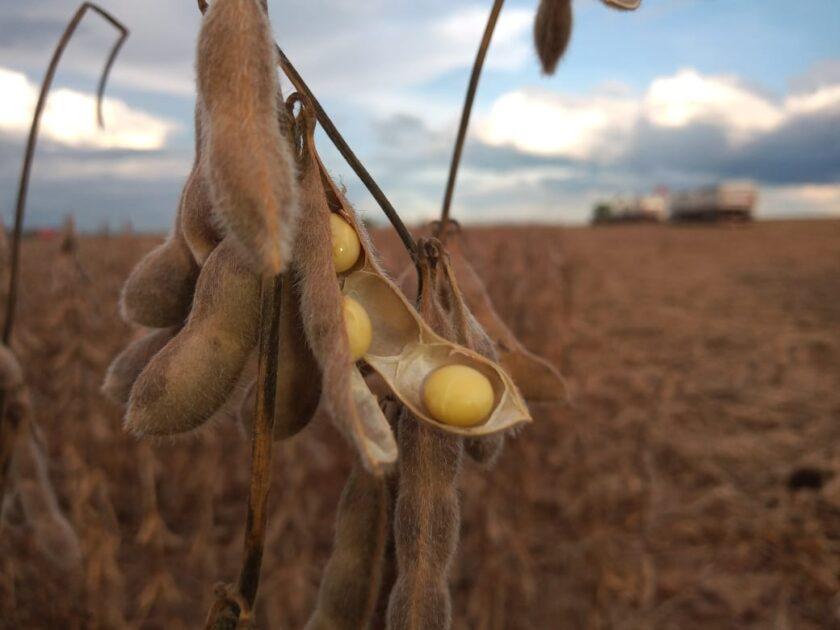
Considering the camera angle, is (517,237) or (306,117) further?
(517,237)

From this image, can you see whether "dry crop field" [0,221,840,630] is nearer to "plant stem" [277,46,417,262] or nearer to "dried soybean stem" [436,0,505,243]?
"plant stem" [277,46,417,262]

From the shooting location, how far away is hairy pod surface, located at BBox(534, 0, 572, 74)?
3.39 feet

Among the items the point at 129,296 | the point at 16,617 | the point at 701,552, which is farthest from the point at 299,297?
the point at 701,552

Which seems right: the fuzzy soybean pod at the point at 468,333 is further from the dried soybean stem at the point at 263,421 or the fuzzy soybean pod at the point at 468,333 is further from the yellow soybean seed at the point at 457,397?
the dried soybean stem at the point at 263,421

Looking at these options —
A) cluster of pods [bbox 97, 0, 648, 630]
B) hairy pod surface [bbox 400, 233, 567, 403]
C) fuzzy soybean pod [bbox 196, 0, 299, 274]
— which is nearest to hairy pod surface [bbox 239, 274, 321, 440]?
cluster of pods [bbox 97, 0, 648, 630]

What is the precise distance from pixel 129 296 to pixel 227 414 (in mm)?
163

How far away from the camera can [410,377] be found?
652 mm

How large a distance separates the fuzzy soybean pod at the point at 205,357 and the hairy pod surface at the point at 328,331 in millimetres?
50

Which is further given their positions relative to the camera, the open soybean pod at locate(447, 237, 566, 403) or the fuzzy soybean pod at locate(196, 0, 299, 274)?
the open soybean pod at locate(447, 237, 566, 403)

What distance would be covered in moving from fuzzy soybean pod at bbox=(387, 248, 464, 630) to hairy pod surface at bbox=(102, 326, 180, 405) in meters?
0.27

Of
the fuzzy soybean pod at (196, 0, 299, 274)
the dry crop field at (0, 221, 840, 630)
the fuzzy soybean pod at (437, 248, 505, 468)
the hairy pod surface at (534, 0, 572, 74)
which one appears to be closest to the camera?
the fuzzy soybean pod at (196, 0, 299, 274)

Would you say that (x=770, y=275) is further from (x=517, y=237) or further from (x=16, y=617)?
(x=16, y=617)

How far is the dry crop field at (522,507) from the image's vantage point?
228 cm

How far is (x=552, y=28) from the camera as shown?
41.1 inches
